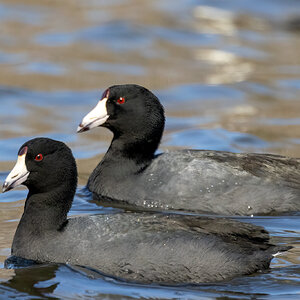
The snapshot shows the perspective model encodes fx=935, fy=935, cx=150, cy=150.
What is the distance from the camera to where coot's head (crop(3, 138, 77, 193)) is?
794 cm

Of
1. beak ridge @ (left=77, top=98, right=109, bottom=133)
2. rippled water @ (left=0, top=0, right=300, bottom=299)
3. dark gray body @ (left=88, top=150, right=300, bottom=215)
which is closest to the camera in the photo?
rippled water @ (left=0, top=0, right=300, bottom=299)

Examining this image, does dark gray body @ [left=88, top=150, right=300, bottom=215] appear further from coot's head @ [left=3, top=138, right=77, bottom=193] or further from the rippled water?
coot's head @ [left=3, top=138, right=77, bottom=193]

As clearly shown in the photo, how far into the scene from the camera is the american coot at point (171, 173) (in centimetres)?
977

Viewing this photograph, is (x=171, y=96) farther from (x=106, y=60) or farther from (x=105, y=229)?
(x=105, y=229)

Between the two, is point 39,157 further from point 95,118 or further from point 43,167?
point 95,118

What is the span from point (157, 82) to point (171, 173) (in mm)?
5947

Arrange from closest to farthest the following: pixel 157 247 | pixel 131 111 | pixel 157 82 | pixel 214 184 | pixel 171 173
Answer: pixel 157 247
pixel 214 184
pixel 171 173
pixel 131 111
pixel 157 82

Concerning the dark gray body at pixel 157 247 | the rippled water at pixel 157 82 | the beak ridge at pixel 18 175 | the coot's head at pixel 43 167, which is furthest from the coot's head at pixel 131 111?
the dark gray body at pixel 157 247

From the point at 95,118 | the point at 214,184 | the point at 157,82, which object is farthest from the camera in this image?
the point at 157,82

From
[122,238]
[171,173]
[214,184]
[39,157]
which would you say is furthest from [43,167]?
[214,184]

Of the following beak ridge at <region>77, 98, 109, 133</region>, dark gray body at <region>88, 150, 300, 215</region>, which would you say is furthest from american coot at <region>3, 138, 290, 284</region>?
beak ridge at <region>77, 98, 109, 133</region>

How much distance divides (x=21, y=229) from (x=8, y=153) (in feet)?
13.5

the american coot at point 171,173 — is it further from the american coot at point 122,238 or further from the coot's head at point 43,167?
the coot's head at point 43,167

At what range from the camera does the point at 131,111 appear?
34.1 ft
